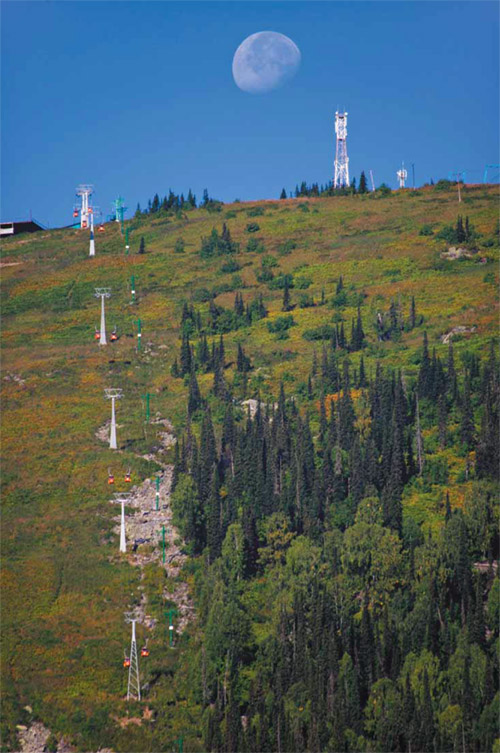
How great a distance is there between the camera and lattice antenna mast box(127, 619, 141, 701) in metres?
116

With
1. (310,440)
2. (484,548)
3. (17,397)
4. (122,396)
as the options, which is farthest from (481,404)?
(17,397)

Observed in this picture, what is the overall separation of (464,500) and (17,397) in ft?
243

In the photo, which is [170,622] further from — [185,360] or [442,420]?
[185,360]

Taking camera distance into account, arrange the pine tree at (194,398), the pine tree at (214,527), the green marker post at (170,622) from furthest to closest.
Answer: the pine tree at (194,398) < the pine tree at (214,527) < the green marker post at (170,622)

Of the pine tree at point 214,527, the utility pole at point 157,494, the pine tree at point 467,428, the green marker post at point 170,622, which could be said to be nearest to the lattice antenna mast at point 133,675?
the green marker post at point 170,622

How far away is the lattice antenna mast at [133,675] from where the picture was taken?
Answer: 115688 mm

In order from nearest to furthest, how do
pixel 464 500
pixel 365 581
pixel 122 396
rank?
pixel 365 581, pixel 464 500, pixel 122 396

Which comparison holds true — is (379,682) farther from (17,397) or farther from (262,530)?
(17,397)

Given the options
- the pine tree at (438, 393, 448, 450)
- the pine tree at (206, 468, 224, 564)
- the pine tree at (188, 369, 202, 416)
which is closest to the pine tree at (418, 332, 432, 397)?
the pine tree at (438, 393, 448, 450)

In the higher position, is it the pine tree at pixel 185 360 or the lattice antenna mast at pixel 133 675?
the pine tree at pixel 185 360

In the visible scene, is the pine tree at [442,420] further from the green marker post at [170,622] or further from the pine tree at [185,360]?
the pine tree at [185,360]

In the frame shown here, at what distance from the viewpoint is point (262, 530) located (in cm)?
13900

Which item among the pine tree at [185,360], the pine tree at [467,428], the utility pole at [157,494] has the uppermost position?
the pine tree at [185,360]

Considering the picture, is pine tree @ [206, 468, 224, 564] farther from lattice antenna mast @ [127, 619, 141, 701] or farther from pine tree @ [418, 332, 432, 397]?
pine tree @ [418, 332, 432, 397]
